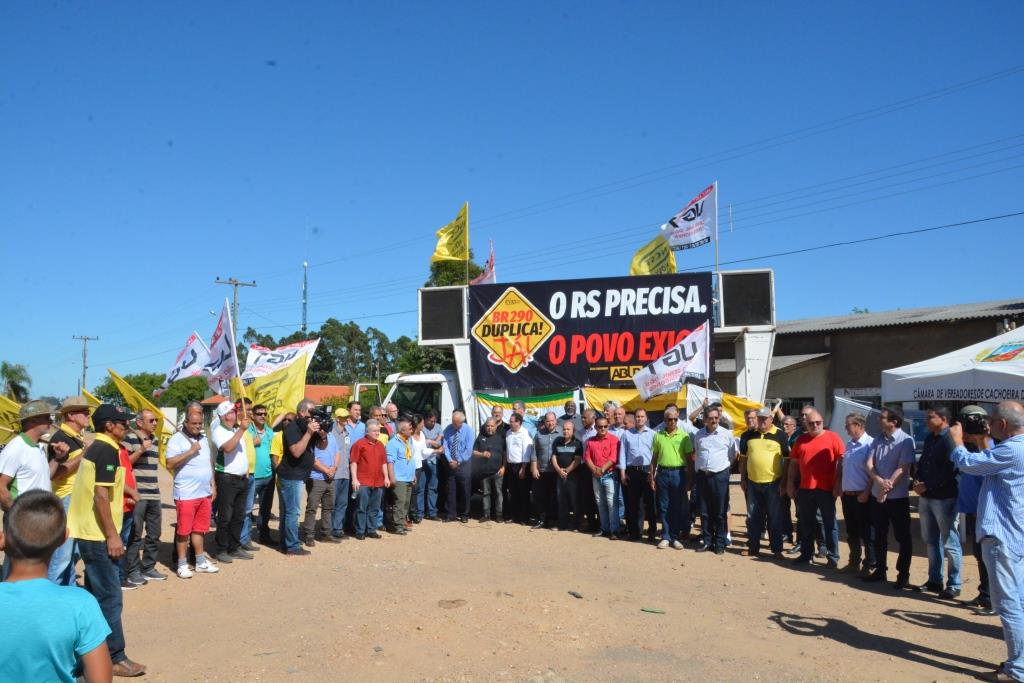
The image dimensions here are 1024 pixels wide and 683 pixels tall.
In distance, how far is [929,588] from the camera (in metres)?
7.79

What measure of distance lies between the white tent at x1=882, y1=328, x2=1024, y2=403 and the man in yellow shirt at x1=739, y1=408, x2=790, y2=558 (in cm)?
200

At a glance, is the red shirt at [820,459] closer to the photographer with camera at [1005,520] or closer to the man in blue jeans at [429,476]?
the photographer with camera at [1005,520]

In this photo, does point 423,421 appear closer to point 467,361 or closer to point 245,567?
point 467,361

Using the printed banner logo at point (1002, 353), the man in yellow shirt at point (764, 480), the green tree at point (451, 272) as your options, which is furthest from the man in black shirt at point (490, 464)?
the green tree at point (451, 272)

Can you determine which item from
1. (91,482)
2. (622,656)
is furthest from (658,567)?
(91,482)

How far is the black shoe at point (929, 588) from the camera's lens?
7.73 m

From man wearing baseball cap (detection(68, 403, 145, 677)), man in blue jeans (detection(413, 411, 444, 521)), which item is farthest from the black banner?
man wearing baseball cap (detection(68, 403, 145, 677))

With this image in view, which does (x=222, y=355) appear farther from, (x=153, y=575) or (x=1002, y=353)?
(x=1002, y=353)

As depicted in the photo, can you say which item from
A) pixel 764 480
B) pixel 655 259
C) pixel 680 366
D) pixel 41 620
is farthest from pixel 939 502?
pixel 655 259

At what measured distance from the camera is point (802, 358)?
86.1ft

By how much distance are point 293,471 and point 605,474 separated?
14.1 ft

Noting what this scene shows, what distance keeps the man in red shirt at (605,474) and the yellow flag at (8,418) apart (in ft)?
23.1

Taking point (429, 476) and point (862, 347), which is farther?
point (862, 347)

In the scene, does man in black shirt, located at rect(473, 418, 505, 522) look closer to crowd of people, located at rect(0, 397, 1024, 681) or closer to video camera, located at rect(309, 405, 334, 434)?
crowd of people, located at rect(0, 397, 1024, 681)
